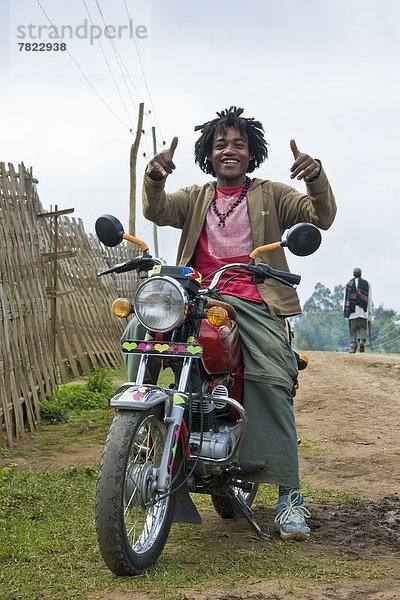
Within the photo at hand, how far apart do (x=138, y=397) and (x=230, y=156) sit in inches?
72.1

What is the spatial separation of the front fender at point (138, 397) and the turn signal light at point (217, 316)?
0.35m

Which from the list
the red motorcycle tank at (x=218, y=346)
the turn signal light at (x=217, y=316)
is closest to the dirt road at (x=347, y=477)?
the red motorcycle tank at (x=218, y=346)

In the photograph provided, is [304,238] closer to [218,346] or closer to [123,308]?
[218,346]

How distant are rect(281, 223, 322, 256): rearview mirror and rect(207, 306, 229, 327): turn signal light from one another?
1.43 ft

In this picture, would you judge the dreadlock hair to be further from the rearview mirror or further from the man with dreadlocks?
the rearview mirror

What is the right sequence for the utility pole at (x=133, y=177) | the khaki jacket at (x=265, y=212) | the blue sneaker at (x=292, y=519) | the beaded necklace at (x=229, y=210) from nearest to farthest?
1. the blue sneaker at (x=292, y=519)
2. the khaki jacket at (x=265, y=212)
3. the beaded necklace at (x=229, y=210)
4. the utility pole at (x=133, y=177)

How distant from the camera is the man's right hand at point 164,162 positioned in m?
4.43

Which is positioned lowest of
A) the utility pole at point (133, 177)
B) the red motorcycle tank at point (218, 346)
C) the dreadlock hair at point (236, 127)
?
the red motorcycle tank at point (218, 346)

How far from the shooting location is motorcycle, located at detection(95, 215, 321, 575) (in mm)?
3469

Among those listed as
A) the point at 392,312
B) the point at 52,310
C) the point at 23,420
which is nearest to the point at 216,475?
the point at 23,420

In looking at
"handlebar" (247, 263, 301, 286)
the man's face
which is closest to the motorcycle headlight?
"handlebar" (247, 263, 301, 286)

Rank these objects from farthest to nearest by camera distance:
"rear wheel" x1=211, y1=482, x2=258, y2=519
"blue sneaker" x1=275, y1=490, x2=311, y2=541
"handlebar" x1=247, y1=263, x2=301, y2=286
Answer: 1. "rear wheel" x1=211, y1=482, x2=258, y2=519
2. "blue sneaker" x1=275, y1=490, x2=311, y2=541
3. "handlebar" x1=247, y1=263, x2=301, y2=286

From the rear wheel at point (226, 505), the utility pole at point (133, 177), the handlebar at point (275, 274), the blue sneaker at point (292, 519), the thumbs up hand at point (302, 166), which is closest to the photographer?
the handlebar at point (275, 274)

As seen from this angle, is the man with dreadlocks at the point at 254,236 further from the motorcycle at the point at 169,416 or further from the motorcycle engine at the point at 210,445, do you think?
the motorcycle engine at the point at 210,445
